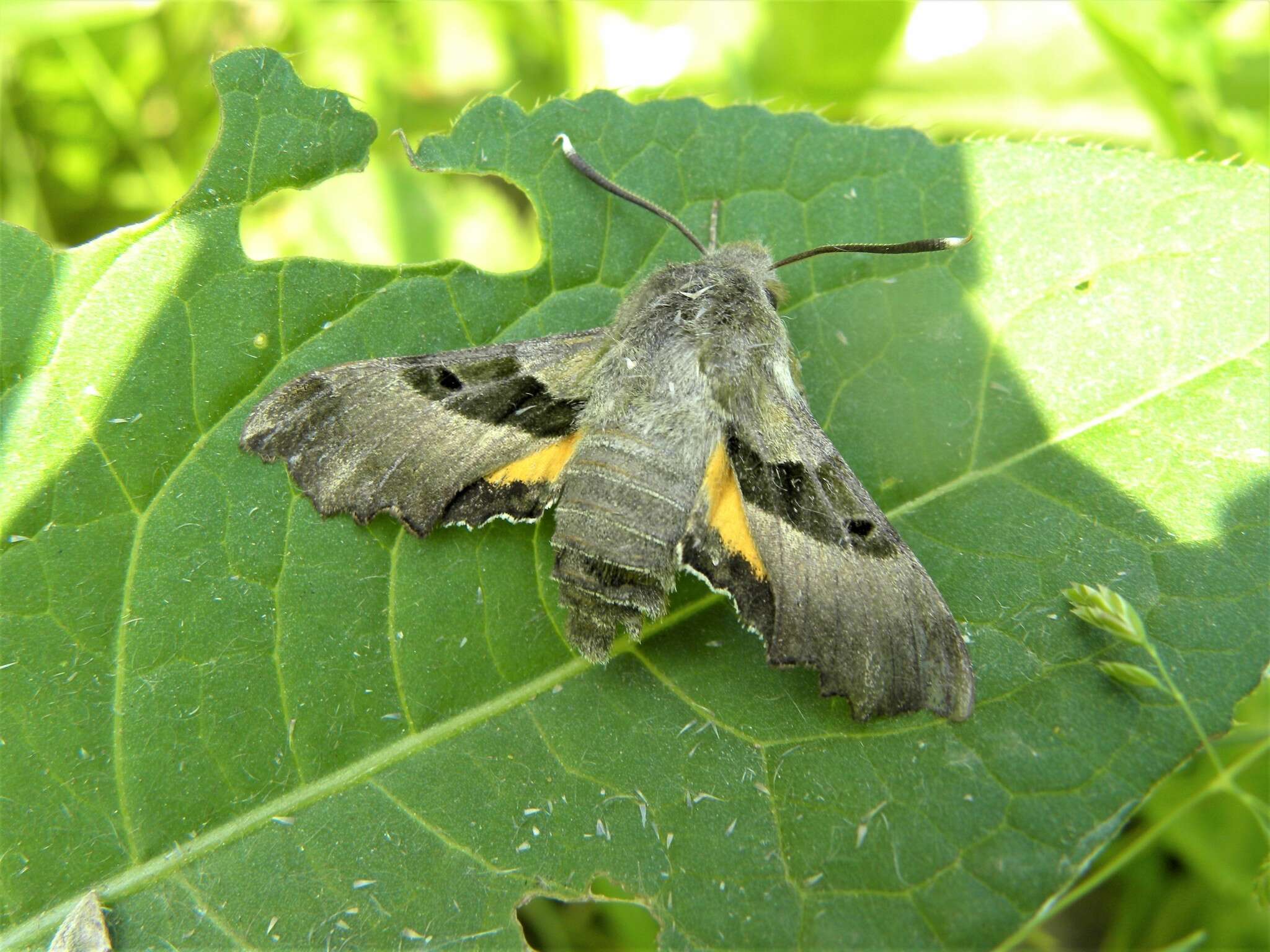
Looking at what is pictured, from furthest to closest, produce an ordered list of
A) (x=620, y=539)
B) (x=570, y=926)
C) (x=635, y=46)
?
(x=635, y=46), (x=570, y=926), (x=620, y=539)

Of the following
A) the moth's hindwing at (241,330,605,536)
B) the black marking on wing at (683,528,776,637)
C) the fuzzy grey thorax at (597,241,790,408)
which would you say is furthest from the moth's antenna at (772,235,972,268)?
the black marking on wing at (683,528,776,637)

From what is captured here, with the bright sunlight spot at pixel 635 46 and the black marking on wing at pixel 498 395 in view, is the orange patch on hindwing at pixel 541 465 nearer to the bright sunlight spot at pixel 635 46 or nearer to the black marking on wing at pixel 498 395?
the black marking on wing at pixel 498 395

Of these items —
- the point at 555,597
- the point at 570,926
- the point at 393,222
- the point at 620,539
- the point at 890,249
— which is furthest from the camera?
the point at 393,222

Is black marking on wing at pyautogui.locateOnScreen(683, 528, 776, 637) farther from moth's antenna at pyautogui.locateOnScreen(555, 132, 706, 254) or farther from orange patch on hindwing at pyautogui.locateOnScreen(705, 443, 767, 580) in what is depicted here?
moth's antenna at pyautogui.locateOnScreen(555, 132, 706, 254)

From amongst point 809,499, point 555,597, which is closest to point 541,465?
point 555,597

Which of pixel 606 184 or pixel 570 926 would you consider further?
pixel 570 926

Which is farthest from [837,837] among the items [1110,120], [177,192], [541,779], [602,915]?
[177,192]

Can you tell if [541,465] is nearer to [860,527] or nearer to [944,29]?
[860,527]
